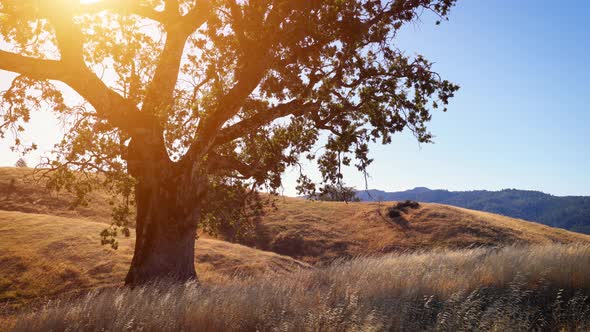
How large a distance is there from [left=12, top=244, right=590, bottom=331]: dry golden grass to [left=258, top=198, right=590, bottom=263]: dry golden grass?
994 inches

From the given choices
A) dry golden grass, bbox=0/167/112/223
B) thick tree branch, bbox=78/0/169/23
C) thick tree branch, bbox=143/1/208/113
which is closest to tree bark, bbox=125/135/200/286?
thick tree branch, bbox=143/1/208/113

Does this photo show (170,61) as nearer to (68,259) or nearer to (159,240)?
(159,240)

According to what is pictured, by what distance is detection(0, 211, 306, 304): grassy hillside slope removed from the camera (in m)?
19.4

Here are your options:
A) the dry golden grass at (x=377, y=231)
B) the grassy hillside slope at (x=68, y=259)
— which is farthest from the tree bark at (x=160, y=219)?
the dry golden grass at (x=377, y=231)

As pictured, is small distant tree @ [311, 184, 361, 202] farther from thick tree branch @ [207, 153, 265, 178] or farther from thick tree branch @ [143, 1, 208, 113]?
thick tree branch @ [143, 1, 208, 113]

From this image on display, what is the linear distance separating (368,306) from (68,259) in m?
20.5

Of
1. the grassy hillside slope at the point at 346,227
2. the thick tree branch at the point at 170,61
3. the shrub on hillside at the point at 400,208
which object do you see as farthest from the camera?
the shrub on hillside at the point at 400,208

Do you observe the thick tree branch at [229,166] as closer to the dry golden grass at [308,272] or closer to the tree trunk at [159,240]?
the tree trunk at [159,240]

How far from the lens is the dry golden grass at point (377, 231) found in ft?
133

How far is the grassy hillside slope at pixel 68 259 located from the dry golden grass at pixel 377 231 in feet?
33.7

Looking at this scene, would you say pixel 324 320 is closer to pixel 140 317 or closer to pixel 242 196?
pixel 140 317

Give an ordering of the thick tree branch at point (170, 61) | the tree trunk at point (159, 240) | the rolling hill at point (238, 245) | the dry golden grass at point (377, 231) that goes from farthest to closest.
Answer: the dry golden grass at point (377, 231)
the rolling hill at point (238, 245)
the thick tree branch at point (170, 61)
the tree trunk at point (159, 240)

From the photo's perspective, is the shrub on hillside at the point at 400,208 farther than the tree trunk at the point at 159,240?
Yes

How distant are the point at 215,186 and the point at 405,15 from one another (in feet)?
34.6
